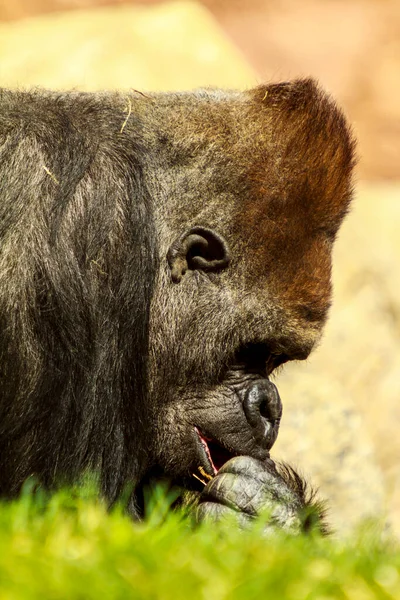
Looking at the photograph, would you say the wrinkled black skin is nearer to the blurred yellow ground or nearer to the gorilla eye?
the gorilla eye

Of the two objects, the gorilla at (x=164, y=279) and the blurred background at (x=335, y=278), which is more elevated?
the blurred background at (x=335, y=278)

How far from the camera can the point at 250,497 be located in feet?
13.0

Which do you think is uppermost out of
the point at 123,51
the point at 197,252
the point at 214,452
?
the point at 123,51

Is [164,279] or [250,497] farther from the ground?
[164,279]

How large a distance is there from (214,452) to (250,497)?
0.59 metres

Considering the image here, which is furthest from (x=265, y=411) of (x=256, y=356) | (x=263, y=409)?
(x=256, y=356)

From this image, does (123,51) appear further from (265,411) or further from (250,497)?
(250,497)

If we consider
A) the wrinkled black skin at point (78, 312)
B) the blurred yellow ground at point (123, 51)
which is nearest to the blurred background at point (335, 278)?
the blurred yellow ground at point (123, 51)

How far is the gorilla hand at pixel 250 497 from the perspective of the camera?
12.9 ft

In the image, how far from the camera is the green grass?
6.56ft

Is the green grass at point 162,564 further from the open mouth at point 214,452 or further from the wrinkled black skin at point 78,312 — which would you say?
the open mouth at point 214,452

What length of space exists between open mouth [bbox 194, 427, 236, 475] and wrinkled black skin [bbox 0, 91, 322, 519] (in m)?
0.05

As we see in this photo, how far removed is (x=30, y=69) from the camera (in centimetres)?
966

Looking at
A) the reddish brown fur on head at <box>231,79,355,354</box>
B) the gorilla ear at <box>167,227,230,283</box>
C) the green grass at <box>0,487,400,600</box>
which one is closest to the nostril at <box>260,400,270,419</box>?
the reddish brown fur on head at <box>231,79,355,354</box>
